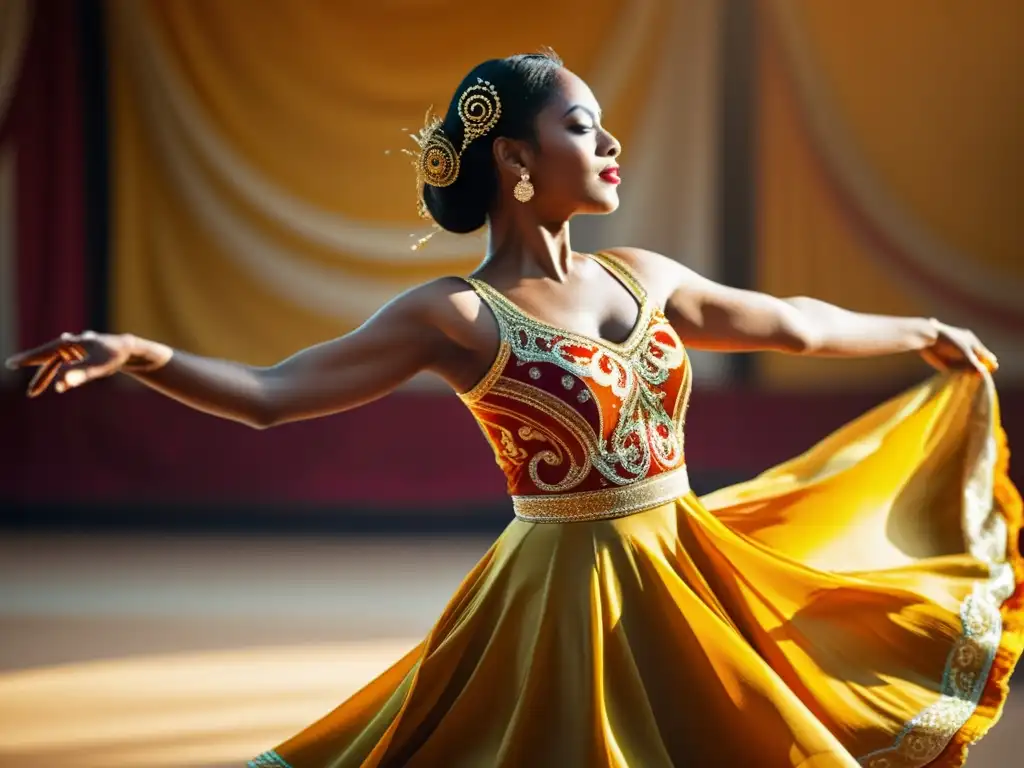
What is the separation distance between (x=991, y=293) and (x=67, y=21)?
364 centimetres

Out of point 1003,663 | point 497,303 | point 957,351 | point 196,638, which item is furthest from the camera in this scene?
point 196,638

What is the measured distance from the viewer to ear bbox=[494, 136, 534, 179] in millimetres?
1838

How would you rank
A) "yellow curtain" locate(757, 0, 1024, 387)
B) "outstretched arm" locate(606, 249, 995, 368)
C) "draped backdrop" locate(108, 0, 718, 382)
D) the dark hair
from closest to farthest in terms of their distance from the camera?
the dark hair → "outstretched arm" locate(606, 249, 995, 368) → "yellow curtain" locate(757, 0, 1024, 387) → "draped backdrop" locate(108, 0, 718, 382)

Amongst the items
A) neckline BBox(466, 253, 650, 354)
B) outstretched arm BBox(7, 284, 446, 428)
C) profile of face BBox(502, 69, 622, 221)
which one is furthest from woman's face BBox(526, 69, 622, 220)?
outstretched arm BBox(7, 284, 446, 428)

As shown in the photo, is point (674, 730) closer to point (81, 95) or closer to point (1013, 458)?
point (1013, 458)

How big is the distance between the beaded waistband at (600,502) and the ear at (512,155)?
47cm

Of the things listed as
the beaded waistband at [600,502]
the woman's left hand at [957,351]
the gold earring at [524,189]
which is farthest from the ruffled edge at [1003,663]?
the gold earring at [524,189]

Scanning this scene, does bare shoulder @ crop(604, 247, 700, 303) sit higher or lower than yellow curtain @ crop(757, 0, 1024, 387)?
lower

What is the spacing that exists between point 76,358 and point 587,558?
709 mm

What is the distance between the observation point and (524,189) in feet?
5.97

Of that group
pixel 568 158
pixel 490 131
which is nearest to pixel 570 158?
pixel 568 158

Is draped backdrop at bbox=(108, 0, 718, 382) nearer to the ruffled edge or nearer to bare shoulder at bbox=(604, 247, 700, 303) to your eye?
the ruffled edge

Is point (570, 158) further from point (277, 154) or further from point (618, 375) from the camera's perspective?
point (277, 154)

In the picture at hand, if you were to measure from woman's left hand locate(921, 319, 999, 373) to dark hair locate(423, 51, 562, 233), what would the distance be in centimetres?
82
